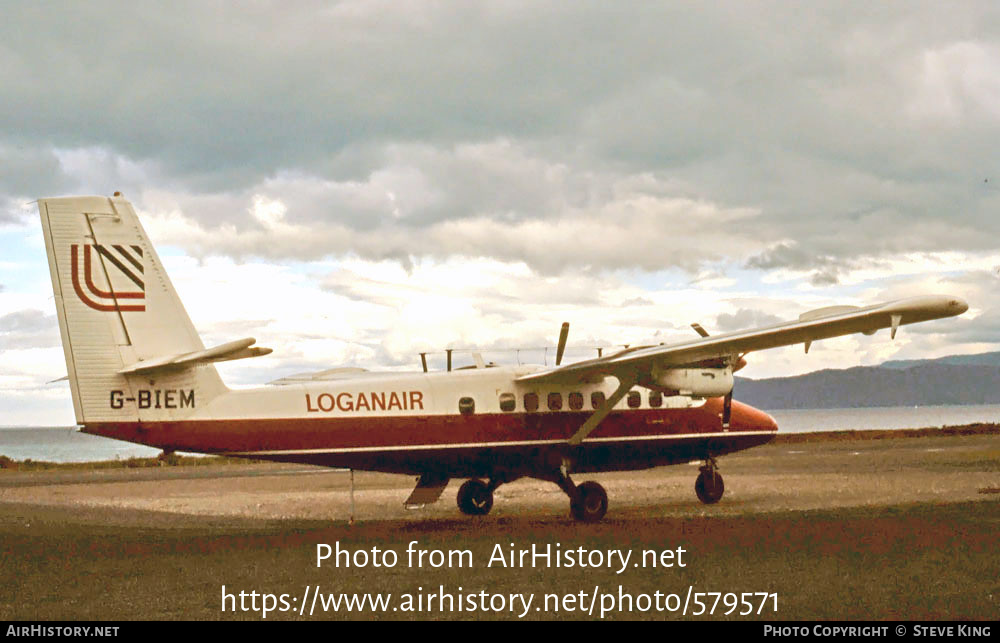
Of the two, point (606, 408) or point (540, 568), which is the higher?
point (606, 408)

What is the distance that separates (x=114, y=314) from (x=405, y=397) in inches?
219

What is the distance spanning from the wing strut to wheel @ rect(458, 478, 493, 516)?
107 inches

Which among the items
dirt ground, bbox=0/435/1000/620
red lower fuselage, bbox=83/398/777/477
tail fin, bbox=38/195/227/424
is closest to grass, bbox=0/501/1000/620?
dirt ground, bbox=0/435/1000/620

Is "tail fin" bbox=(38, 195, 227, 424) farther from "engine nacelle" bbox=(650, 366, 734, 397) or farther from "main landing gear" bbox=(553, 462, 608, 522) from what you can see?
"engine nacelle" bbox=(650, 366, 734, 397)

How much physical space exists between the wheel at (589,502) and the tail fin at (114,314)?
7524 millimetres

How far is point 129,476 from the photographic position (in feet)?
119

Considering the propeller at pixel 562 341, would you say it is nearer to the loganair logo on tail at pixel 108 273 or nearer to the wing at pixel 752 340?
the wing at pixel 752 340

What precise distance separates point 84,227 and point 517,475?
31.6ft

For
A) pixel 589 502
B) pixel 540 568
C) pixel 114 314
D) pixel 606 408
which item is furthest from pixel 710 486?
pixel 114 314

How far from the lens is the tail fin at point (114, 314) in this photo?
49.1 ft

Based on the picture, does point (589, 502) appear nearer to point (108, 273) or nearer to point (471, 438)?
point (471, 438)

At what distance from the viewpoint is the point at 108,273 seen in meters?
15.3
